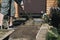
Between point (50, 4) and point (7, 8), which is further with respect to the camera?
point (50, 4)

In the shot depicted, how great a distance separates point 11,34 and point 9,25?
1659 millimetres

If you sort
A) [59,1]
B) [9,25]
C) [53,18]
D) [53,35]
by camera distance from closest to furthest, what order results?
[53,35]
[9,25]
[53,18]
[59,1]

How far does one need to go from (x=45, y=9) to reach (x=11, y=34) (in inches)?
252

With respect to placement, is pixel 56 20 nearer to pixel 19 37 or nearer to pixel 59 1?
pixel 59 1

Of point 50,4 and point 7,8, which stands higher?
point 7,8

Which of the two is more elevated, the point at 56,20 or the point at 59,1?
the point at 59,1

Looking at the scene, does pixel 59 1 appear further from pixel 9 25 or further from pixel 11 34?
pixel 11 34

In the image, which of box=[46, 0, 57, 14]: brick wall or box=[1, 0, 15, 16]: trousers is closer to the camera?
box=[1, 0, 15, 16]: trousers

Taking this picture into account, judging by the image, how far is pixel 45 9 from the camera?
44.3 ft

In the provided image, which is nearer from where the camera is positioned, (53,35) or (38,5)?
(53,35)

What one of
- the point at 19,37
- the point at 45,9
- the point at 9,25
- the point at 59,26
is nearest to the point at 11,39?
the point at 19,37

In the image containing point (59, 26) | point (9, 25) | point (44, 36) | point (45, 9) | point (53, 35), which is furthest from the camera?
point (45, 9)

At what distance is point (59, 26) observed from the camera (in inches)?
388

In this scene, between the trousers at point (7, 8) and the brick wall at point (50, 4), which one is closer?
the trousers at point (7, 8)
